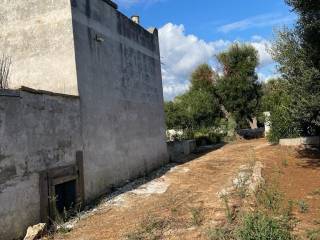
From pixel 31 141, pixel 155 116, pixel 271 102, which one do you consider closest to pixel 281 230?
pixel 31 141

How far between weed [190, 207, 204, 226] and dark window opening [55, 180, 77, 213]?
10.9 feet

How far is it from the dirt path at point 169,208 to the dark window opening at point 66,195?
2.61 feet

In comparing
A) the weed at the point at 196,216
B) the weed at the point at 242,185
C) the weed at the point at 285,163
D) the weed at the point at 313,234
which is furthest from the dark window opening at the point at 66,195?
the weed at the point at 285,163

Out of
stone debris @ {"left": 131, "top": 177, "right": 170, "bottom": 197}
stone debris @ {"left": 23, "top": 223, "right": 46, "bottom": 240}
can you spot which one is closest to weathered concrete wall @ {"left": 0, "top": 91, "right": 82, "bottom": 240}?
stone debris @ {"left": 23, "top": 223, "right": 46, "bottom": 240}

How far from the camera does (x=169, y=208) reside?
1102cm

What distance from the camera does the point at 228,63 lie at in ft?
112

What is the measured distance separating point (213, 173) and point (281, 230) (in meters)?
9.29

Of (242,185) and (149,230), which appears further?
(242,185)

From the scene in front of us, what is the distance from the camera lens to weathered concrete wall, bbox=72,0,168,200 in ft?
42.3

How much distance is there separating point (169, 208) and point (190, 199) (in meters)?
1.24

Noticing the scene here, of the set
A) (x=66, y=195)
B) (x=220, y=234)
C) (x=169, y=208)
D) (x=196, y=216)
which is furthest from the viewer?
(x=66, y=195)

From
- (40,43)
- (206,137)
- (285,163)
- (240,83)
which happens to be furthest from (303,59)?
(240,83)

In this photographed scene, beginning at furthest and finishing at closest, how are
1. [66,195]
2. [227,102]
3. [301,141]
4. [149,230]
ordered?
[227,102]
[301,141]
[66,195]
[149,230]

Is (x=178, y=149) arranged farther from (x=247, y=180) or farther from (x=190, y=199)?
(x=190, y=199)
